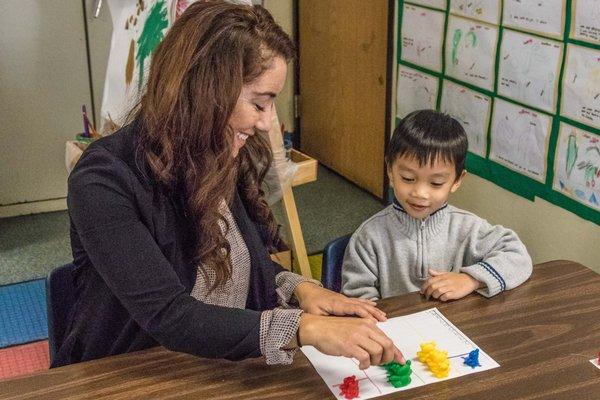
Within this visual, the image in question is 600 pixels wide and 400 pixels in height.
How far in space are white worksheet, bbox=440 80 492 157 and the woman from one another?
4.44 ft

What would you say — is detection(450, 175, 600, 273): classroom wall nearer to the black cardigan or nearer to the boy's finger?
the boy's finger

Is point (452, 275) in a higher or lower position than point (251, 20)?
lower

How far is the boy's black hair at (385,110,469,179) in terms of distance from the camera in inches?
67.0

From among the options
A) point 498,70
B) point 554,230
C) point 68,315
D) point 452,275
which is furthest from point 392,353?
point 498,70

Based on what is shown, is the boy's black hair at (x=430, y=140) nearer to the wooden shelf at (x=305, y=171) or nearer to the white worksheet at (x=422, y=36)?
the wooden shelf at (x=305, y=171)

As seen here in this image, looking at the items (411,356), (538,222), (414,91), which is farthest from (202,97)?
(414,91)

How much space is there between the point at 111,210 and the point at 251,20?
0.38m

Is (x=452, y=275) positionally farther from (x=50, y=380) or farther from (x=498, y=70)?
(x=498, y=70)

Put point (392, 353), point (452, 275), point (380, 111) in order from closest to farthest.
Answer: point (392, 353)
point (452, 275)
point (380, 111)

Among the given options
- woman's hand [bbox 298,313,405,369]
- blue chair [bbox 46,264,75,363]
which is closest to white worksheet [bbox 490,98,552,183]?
woman's hand [bbox 298,313,405,369]

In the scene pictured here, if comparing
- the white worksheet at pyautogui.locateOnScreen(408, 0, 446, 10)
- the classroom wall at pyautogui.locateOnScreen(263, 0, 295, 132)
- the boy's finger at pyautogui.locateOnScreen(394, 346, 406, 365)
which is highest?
the white worksheet at pyautogui.locateOnScreen(408, 0, 446, 10)

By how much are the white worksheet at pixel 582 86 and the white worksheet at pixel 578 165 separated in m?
0.05

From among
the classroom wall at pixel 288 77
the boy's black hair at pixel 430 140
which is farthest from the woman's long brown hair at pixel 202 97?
the classroom wall at pixel 288 77

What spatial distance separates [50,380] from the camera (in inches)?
45.6
